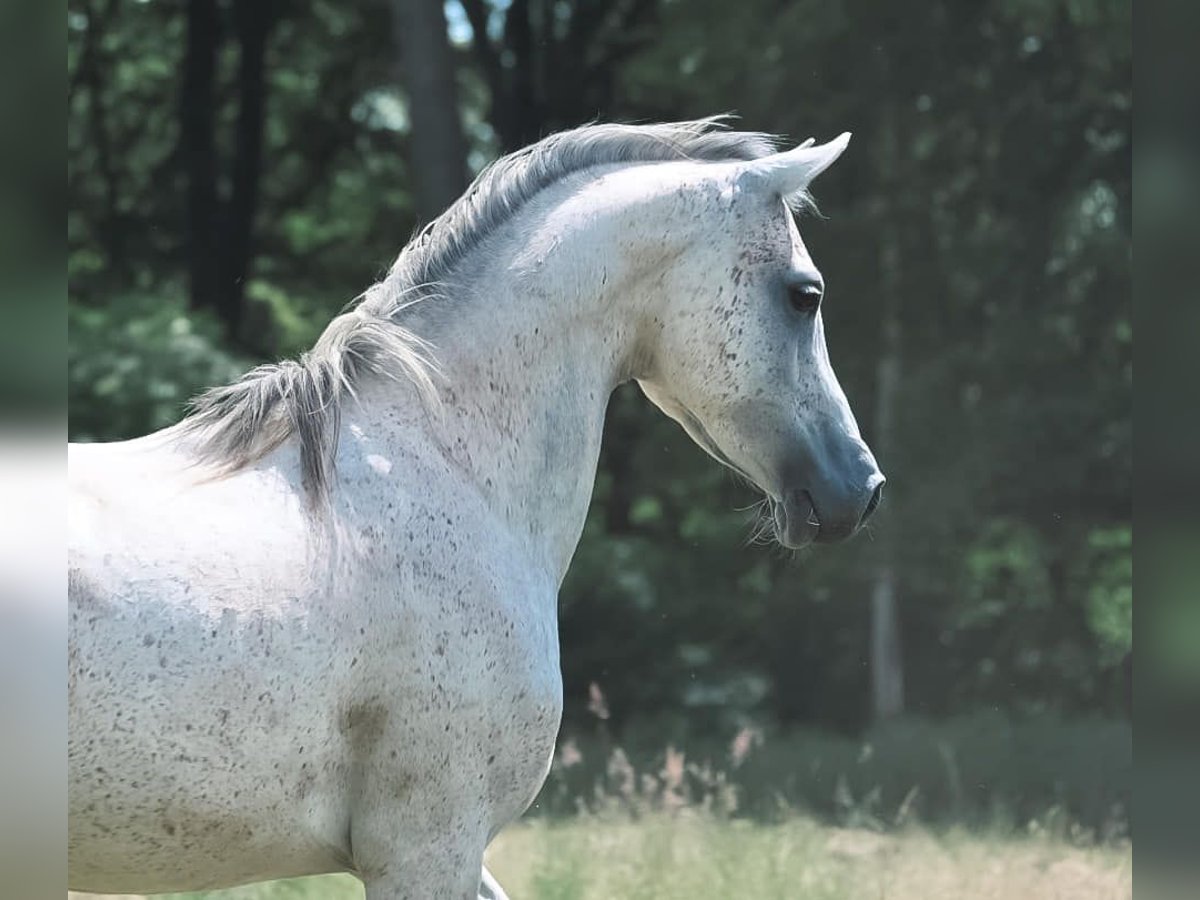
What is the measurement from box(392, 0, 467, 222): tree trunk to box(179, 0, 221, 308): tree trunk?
281cm

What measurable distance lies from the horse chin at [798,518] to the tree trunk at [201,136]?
850cm

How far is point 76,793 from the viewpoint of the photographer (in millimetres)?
2184

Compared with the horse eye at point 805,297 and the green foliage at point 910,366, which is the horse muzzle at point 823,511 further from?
the green foliage at point 910,366

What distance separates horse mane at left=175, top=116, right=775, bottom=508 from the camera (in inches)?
99.5

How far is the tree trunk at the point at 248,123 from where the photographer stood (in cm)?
1078

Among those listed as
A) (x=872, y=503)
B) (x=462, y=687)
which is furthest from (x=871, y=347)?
(x=462, y=687)

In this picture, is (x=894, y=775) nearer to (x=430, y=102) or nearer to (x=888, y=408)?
(x=888, y=408)

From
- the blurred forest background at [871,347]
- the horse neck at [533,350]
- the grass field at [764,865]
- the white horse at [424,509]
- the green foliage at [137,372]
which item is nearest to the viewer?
the white horse at [424,509]

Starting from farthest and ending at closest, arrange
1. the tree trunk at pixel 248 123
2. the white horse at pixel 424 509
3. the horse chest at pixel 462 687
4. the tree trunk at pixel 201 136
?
1. the tree trunk at pixel 248 123
2. the tree trunk at pixel 201 136
3. the horse chest at pixel 462 687
4. the white horse at pixel 424 509

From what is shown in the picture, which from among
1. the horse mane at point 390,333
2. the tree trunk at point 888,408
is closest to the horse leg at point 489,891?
the horse mane at point 390,333

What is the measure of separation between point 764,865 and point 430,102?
5202 mm

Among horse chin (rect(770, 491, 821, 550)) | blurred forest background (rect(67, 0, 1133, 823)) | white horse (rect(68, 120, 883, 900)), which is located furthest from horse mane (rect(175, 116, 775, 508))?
blurred forest background (rect(67, 0, 1133, 823))

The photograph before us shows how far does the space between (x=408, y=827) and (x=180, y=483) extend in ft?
2.30

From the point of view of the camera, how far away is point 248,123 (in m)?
10.9
